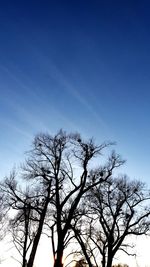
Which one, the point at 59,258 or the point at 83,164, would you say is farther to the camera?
the point at 83,164

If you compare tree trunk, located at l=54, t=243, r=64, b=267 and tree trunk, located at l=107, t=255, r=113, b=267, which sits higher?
tree trunk, located at l=107, t=255, r=113, b=267

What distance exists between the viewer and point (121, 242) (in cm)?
2950

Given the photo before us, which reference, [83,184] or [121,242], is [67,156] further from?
[121,242]

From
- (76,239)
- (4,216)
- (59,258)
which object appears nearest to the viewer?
(59,258)

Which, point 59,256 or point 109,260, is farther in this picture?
point 109,260

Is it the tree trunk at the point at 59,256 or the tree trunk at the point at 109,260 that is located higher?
the tree trunk at the point at 109,260

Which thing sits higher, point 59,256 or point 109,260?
point 109,260

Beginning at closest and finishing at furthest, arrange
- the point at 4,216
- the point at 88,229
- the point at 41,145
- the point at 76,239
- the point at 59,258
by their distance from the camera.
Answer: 1. the point at 59,258
2. the point at 41,145
3. the point at 76,239
4. the point at 88,229
5. the point at 4,216

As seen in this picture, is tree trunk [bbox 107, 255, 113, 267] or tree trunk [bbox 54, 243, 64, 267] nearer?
tree trunk [bbox 54, 243, 64, 267]

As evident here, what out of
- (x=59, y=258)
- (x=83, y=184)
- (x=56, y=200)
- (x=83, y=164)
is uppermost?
(x=83, y=164)

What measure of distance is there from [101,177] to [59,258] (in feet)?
22.2

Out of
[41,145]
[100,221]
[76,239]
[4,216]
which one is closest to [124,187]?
[100,221]

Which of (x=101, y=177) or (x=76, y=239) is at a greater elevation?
(x=101, y=177)

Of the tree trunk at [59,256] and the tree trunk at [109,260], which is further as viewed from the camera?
the tree trunk at [109,260]
